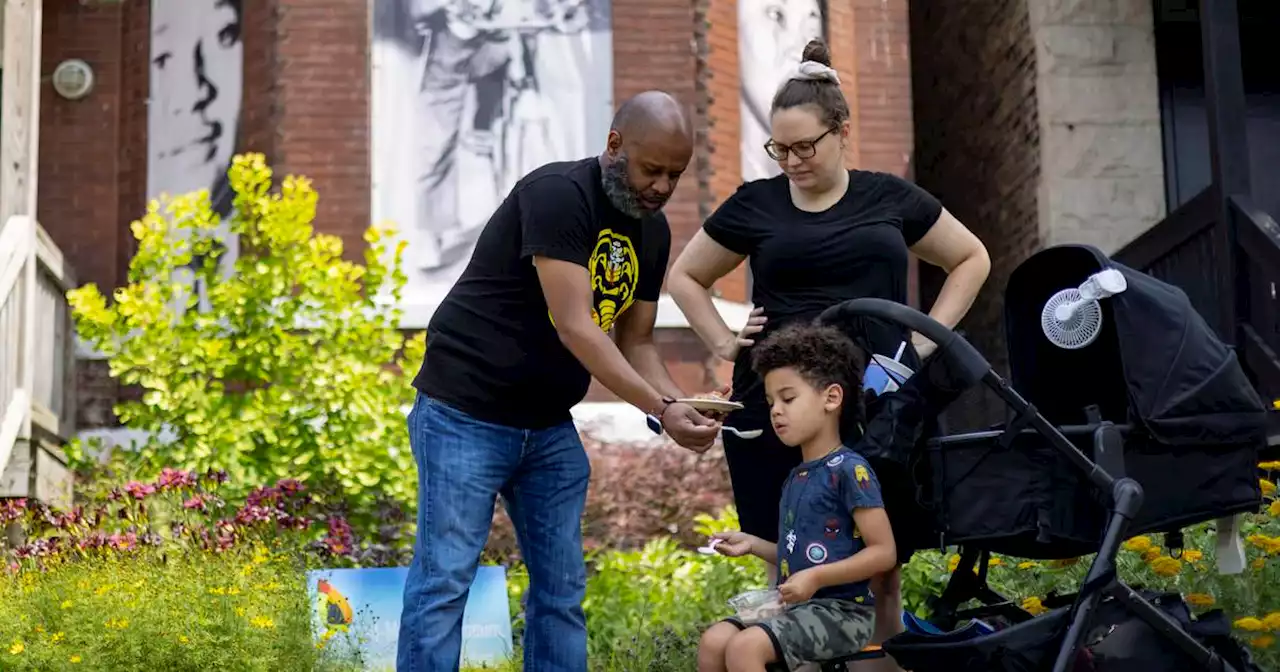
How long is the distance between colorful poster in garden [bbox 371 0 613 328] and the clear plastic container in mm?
5938

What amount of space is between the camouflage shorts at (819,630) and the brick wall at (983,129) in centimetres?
541

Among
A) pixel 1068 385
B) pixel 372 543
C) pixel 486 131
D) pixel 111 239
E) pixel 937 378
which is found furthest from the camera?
pixel 111 239

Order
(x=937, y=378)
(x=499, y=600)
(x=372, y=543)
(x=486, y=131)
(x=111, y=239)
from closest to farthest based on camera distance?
(x=937, y=378)
(x=499, y=600)
(x=372, y=543)
(x=486, y=131)
(x=111, y=239)

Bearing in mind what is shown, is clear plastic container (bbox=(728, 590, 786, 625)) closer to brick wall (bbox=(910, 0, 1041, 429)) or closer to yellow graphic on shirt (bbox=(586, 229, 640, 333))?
yellow graphic on shirt (bbox=(586, 229, 640, 333))

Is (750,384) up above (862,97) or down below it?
below

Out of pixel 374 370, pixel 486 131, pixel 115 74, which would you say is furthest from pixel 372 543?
pixel 115 74

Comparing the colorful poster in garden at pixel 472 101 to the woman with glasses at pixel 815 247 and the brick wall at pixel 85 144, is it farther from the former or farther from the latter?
Answer: the woman with glasses at pixel 815 247

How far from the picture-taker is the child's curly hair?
418 centimetres

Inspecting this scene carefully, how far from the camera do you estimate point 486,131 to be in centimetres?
978

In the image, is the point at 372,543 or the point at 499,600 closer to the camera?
the point at 499,600

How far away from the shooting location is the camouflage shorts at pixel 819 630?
12.8ft

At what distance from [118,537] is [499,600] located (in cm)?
178

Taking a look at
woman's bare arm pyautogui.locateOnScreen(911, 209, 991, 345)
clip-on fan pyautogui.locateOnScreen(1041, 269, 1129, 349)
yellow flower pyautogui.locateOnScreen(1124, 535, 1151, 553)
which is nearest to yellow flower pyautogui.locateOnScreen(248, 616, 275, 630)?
woman's bare arm pyautogui.locateOnScreen(911, 209, 991, 345)

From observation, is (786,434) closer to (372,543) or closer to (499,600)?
(499,600)
